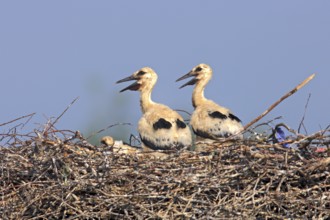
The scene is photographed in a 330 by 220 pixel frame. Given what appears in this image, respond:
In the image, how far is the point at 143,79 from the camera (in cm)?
1143

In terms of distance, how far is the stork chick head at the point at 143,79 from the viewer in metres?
11.4

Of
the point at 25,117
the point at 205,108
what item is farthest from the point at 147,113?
the point at 25,117

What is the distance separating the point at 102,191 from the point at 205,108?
→ 2.85 metres

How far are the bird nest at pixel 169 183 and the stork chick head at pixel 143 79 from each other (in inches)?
122

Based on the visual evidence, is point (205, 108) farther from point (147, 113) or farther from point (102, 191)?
point (102, 191)

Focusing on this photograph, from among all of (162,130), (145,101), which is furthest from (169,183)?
(145,101)

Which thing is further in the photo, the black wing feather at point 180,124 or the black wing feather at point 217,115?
the black wing feather at point 217,115

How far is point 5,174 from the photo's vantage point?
8188 mm

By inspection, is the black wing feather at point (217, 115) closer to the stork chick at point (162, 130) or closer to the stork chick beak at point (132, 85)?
the stork chick at point (162, 130)

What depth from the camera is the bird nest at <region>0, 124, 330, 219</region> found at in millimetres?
7906

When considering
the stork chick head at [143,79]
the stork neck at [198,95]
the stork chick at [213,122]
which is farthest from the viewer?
the stork chick head at [143,79]

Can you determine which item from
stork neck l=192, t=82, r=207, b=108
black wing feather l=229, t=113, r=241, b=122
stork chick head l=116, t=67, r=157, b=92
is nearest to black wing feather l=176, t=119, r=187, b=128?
black wing feather l=229, t=113, r=241, b=122

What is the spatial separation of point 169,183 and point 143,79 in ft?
11.5

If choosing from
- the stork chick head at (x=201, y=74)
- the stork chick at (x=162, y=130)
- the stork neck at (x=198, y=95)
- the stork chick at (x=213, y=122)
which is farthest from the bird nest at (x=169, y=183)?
the stork chick head at (x=201, y=74)
